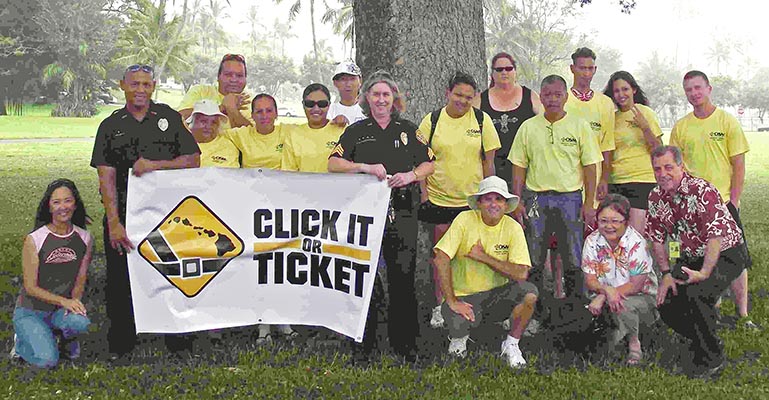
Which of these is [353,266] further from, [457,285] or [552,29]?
[552,29]

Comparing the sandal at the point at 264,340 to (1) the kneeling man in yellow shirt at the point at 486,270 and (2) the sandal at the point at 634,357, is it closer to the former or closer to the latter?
(1) the kneeling man in yellow shirt at the point at 486,270

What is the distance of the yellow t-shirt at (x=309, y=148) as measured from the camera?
579 centimetres

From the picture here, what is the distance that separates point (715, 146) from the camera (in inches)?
250

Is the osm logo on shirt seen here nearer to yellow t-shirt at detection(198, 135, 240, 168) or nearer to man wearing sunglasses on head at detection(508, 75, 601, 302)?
man wearing sunglasses on head at detection(508, 75, 601, 302)

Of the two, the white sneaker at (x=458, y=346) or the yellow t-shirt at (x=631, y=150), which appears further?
the yellow t-shirt at (x=631, y=150)

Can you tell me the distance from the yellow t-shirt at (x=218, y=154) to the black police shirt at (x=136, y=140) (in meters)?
0.52

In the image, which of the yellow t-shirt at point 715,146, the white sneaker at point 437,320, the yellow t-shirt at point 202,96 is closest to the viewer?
the white sneaker at point 437,320

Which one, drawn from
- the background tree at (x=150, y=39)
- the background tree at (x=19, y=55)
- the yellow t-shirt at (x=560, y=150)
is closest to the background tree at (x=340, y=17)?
the background tree at (x=150, y=39)

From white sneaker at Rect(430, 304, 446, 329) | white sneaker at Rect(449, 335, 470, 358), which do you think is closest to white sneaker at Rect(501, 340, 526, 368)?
white sneaker at Rect(449, 335, 470, 358)

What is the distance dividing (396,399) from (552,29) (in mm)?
64809

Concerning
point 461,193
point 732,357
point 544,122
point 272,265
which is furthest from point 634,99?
point 272,265

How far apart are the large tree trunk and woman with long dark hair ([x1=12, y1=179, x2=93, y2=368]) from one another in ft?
10.6

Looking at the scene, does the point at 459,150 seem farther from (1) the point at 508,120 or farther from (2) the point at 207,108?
(2) the point at 207,108

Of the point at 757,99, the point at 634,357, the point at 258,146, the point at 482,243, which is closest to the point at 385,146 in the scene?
the point at 482,243
